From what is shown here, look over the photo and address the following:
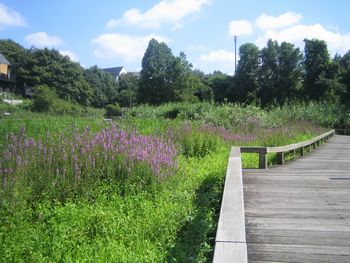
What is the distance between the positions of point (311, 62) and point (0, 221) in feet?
157

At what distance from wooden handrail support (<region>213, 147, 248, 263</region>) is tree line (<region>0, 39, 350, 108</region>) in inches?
1466

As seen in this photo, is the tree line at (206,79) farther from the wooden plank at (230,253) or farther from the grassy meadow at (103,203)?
the wooden plank at (230,253)

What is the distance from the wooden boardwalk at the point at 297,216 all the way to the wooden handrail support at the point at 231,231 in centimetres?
42

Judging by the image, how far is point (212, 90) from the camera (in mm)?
60281

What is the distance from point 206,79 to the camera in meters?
69.7

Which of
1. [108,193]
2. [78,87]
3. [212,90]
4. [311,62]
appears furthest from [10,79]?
[108,193]

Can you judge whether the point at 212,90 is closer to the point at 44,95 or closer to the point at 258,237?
the point at 44,95

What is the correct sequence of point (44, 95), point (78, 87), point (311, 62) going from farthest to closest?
point (78, 87) → point (311, 62) → point (44, 95)

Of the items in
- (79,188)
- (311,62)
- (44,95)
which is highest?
(311,62)

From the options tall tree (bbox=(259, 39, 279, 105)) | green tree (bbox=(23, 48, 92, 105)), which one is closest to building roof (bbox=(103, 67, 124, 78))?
green tree (bbox=(23, 48, 92, 105))

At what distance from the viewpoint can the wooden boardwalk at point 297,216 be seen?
3.35m

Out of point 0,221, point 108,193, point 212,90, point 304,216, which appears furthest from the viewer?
point 212,90

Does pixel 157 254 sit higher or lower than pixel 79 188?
lower

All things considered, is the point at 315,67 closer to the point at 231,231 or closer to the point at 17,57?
the point at 231,231
